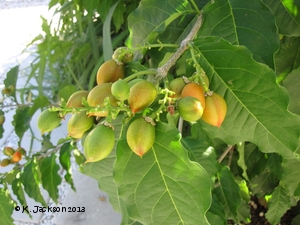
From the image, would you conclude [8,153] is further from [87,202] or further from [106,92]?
[106,92]

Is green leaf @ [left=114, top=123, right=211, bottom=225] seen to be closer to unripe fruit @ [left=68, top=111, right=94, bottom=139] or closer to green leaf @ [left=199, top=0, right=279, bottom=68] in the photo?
unripe fruit @ [left=68, top=111, right=94, bottom=139]

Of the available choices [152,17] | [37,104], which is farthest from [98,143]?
[37,104]

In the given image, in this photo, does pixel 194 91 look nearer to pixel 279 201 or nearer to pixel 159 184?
pixel 159 184

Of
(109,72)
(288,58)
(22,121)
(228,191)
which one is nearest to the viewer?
(109,72)

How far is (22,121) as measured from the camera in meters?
1.07

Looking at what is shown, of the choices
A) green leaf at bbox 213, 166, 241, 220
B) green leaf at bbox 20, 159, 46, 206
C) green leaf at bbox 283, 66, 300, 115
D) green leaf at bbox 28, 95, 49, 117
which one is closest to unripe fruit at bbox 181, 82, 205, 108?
green leaf at bbox 283, 66, 300, 115

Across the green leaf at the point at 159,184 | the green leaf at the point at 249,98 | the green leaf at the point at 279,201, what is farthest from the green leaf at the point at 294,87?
the green leaf at the point at 279,201

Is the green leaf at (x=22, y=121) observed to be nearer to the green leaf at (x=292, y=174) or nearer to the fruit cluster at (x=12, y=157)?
the fruit cluster at (x=12, y=157)

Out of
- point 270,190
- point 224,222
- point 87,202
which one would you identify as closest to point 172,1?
point 224,222

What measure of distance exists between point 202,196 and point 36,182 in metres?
0.62

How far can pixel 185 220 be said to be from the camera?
0.38 m

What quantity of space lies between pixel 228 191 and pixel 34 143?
150 cm

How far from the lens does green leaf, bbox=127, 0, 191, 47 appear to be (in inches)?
20.0

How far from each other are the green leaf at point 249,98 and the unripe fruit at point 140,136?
11 cm
